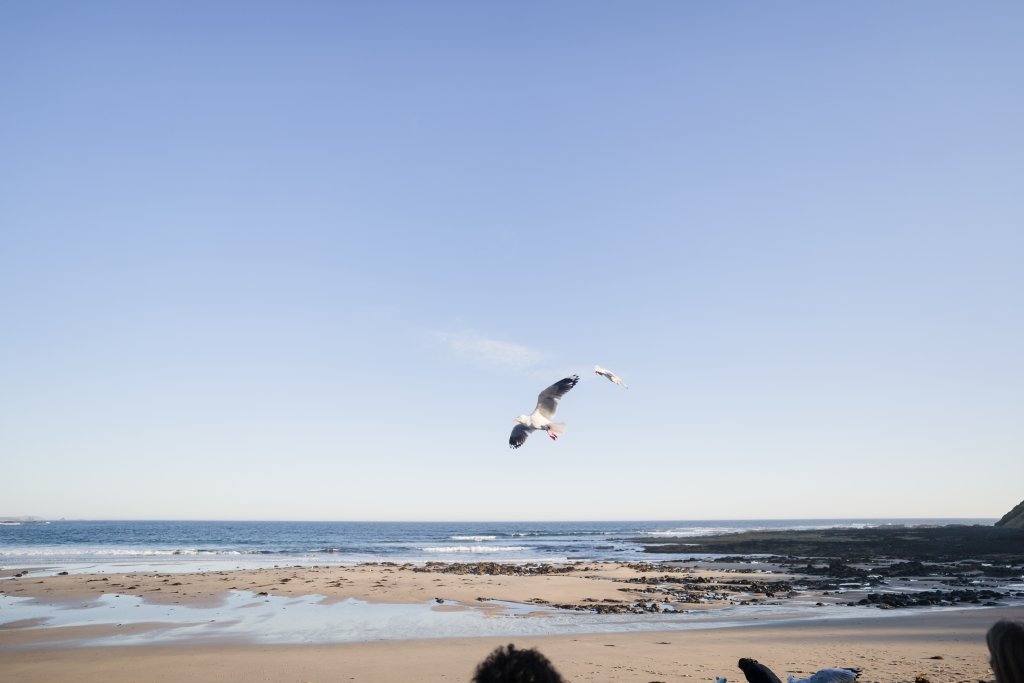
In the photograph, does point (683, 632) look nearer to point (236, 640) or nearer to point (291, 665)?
point (291, 665)

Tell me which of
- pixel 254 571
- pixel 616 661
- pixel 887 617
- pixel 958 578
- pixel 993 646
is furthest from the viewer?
pixel 254 571

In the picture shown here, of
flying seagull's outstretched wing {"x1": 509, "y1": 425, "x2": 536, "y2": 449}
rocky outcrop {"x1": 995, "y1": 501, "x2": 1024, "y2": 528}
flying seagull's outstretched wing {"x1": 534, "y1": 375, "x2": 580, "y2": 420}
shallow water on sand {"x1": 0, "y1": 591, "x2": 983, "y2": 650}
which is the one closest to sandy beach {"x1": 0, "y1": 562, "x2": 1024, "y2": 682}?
shallow water on sand {"x1": 0, "y1": 591, "x2": 983, "y2": 650}

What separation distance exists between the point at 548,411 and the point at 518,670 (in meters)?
7.75

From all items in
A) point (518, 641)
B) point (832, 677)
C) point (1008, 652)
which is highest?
point (1008, 652)

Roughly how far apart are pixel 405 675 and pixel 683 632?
Result: 6.77 metres

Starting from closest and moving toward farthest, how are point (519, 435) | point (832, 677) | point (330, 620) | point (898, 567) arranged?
point (832, 677), point (519, 435), point (330, 620), point (898, 567)

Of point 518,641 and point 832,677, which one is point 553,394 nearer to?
point 832,677

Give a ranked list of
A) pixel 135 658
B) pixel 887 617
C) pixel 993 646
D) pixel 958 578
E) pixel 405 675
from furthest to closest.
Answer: pixel 958 578 → pixel 887 617 → pixel 135 658 → pixel 405 675 → pixel 993 646

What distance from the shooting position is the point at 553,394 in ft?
33.2

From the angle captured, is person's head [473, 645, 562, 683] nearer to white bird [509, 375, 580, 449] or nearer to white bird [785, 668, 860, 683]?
white bird [785, 668, 860, 683]

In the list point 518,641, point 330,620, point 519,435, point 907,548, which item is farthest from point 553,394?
point 907,548

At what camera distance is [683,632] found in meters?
14.6

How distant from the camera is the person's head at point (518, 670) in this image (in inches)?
97.9

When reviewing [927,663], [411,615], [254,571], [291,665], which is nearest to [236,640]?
[291,665]
